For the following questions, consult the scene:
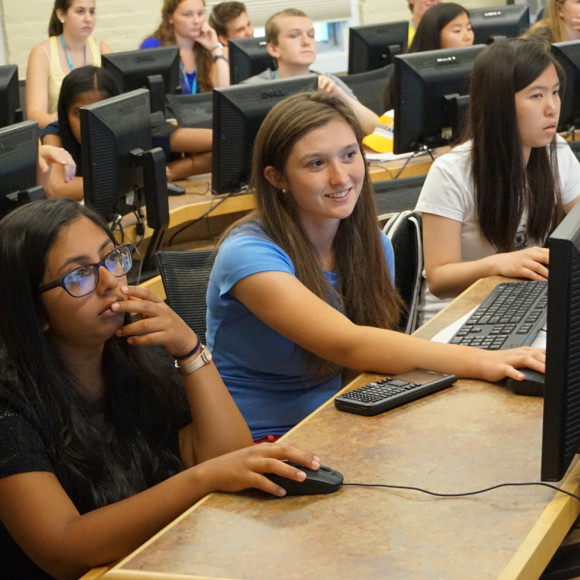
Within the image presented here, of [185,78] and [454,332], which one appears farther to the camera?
[185,78]

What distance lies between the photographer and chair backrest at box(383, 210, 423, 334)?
239 centimetres

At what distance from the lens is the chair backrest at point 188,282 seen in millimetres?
2117

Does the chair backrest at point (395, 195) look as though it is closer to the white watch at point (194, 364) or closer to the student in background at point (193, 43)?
the white watch at point (194, 364)

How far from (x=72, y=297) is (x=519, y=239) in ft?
4.47

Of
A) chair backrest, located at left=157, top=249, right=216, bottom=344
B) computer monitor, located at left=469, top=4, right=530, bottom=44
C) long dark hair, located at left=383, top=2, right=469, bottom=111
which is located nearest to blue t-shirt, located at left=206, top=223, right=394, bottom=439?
chair backrest, located at left=157, top=249, right=216, bottom=344

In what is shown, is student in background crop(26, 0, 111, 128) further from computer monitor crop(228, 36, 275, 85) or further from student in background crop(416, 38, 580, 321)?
student in background crop(416, 38, 580, 321)

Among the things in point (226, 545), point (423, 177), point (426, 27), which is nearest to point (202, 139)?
point (423, 177)

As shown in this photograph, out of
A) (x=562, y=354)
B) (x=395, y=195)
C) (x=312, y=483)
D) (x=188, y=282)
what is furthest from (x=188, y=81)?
(x=562, y=354)

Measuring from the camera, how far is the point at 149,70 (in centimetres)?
439

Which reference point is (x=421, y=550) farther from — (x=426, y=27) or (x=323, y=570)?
(x=426, y=27)

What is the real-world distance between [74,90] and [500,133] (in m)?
1.66

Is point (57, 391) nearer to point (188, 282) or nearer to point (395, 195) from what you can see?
point (188, 282)

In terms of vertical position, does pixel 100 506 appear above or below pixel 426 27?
below

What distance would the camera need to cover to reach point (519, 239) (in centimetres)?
245
